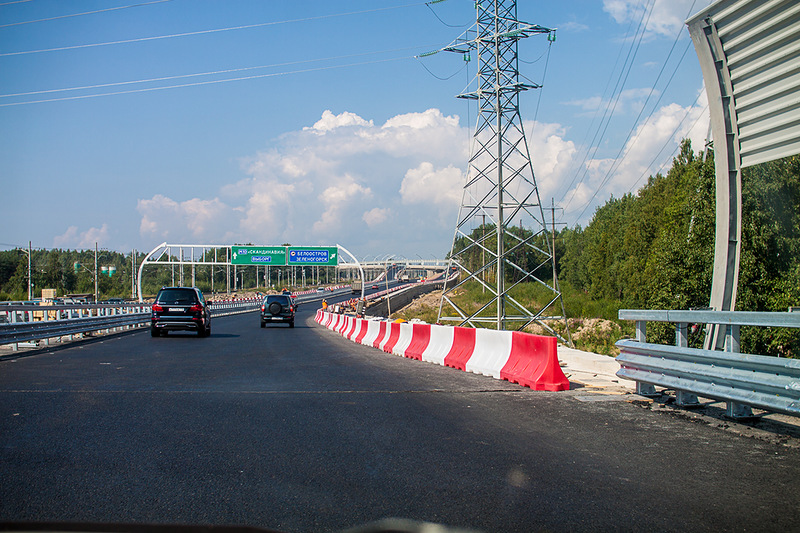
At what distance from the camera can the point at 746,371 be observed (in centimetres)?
678

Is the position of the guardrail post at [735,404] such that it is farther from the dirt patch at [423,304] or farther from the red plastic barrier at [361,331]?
the dirt patch at [423,304]

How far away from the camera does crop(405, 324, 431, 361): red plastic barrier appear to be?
1702 cm

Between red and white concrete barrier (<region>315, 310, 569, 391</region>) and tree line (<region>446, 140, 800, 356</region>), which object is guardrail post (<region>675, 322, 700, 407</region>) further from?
tree line (<region>446, 140, 800, 356</region>)

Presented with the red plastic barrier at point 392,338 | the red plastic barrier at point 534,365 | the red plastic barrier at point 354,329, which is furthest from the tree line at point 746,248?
the red plastic barrier at point 392,338

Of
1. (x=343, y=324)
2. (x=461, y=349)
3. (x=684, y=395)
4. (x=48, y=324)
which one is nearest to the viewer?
(x=684, y=395)

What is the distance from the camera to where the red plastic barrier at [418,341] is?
17016mm

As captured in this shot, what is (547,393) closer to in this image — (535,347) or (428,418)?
(535,347)

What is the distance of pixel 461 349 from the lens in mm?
14258

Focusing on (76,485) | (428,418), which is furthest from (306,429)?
(76,485)

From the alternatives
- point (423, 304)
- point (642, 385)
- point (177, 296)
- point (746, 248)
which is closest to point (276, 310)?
point (177, 296)

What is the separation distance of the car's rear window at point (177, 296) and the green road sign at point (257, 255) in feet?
146

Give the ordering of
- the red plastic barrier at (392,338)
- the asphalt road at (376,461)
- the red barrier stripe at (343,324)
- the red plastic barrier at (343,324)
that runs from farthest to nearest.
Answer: the red barrier stripe at (343,324) → the red plastic barrier at (343,324) → the red plastic barrier at (392,338) → the asphalt road at (376,461)

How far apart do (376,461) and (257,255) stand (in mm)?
66860

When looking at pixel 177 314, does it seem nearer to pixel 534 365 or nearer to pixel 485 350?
pixel 485 350
